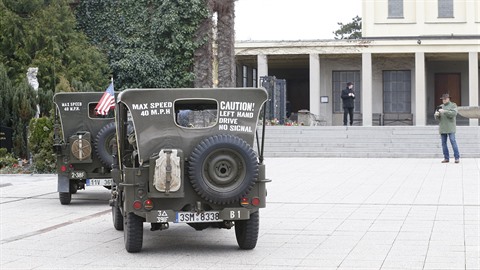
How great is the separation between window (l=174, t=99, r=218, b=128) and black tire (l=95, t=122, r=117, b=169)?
158 inches

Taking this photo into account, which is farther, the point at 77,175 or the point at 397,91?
the point at 397,91

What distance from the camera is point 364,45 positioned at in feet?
125

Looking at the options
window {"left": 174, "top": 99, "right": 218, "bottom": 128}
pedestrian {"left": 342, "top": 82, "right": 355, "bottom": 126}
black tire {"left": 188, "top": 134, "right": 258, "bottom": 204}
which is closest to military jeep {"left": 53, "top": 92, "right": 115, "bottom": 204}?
window {"left": 174, "top": 99, "right": 218, "bottom": 128}

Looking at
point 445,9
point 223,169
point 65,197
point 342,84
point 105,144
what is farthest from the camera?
point 342,84

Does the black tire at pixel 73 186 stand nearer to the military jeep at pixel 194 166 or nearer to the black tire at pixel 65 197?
the black tire at pixel 65 197

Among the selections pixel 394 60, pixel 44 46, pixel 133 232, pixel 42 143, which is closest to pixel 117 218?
pixel 133 232

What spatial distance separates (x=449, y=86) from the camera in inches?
1681

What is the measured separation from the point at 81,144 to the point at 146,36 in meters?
21.7

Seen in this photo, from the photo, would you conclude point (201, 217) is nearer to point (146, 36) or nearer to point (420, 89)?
point (146, 36)

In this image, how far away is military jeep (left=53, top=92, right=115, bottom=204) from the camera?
1330cm

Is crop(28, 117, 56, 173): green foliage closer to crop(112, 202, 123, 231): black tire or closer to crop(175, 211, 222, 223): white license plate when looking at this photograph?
crop(112, 202, 123, 231): black tire

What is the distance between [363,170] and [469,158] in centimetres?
615

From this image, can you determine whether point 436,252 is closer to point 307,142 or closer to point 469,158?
point 469,158

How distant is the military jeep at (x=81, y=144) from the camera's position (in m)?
13.3
